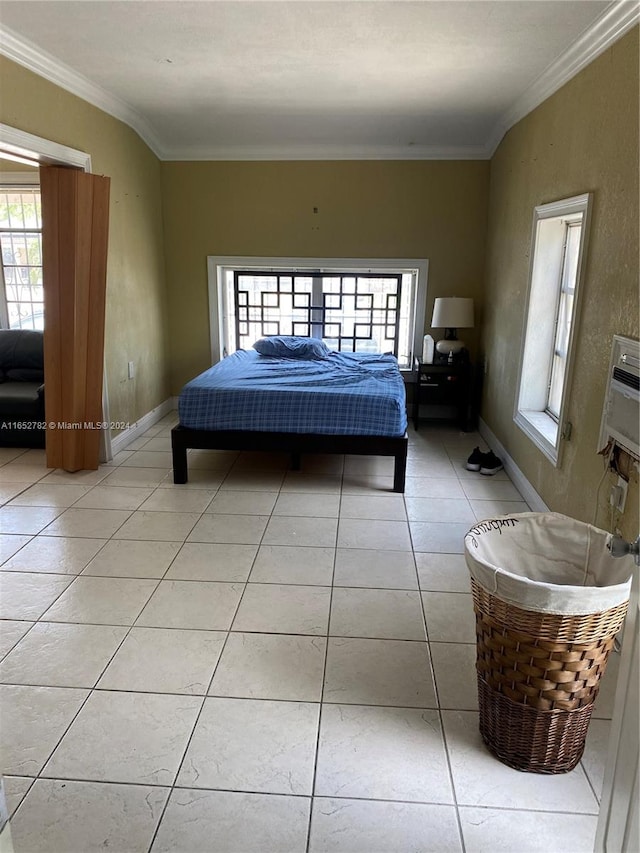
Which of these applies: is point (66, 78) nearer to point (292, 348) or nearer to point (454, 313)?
point (292, 348)

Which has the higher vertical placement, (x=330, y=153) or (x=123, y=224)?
(x=330, y=153)

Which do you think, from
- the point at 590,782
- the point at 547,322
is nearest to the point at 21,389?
the point at 547,322

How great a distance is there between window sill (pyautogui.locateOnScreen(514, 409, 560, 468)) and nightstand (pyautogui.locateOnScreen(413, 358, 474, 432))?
47.2 inches

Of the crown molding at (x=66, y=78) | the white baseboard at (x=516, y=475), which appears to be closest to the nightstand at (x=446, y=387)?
the white baseboard at (x=516, y=475)

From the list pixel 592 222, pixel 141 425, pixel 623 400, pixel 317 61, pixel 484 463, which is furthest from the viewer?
pixel 141 425

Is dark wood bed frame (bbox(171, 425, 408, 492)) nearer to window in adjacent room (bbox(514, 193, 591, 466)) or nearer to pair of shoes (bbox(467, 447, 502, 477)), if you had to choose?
pair of shoes (bbox(467, 447, 502, 477))

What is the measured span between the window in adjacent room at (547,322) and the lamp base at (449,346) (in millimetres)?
1326

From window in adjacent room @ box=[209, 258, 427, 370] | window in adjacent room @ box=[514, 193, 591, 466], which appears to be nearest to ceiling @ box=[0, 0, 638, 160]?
window in adjacent room @ box=[514, 193, 591, 466]

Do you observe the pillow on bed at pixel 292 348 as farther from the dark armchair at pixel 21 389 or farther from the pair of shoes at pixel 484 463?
the dark armchair at pixel 21 389

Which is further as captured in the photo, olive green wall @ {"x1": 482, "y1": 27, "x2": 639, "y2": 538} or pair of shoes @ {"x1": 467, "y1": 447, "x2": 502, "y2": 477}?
pair of shoes @ {"x1": 467, "y1": 447, "x2": 502, "y2": 477}

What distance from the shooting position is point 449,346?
5066 millimetres

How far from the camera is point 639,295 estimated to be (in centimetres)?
209

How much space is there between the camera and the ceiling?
8.36ft

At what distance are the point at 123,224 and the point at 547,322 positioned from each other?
322 cm
